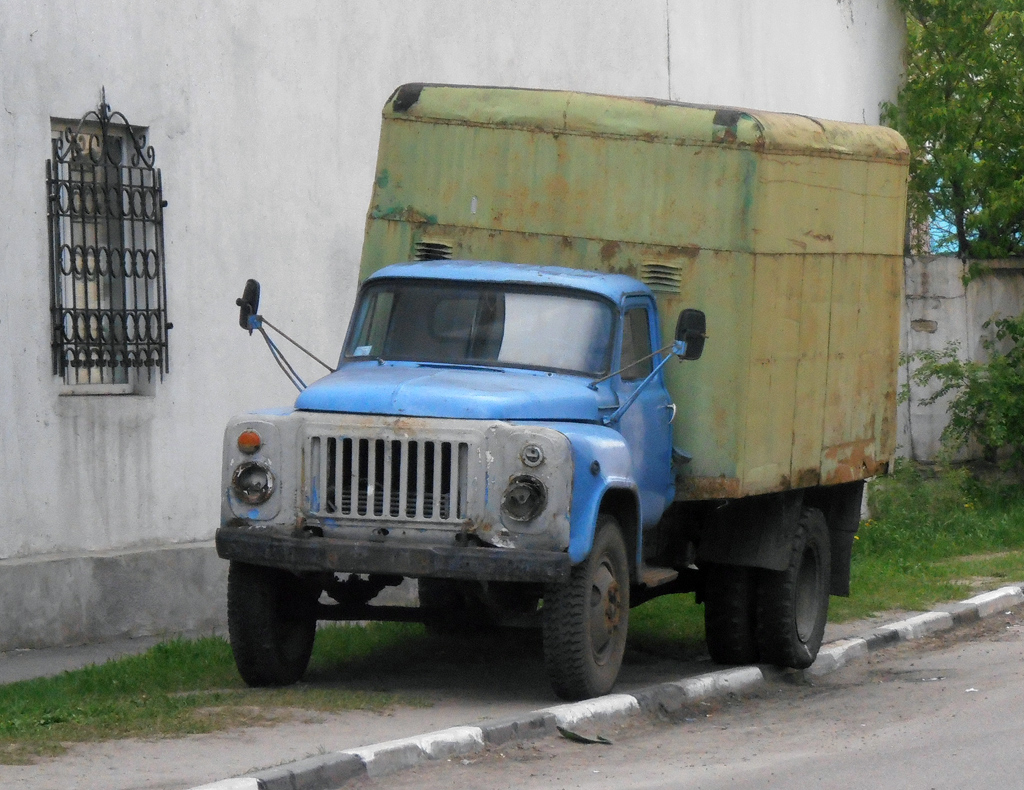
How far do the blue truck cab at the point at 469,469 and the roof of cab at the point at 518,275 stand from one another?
1 centimetres

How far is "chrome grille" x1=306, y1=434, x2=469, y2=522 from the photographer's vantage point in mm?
8367

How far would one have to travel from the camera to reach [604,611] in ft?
29.0

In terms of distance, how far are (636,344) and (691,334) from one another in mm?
560

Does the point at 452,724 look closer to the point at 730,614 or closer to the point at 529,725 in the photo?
the point at 529,725

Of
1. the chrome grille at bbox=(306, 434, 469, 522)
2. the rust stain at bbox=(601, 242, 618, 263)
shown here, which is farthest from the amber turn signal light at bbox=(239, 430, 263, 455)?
the rust stain at bbox=(601, 242, 618, 263)

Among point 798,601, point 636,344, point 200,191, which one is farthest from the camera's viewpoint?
point 200,191

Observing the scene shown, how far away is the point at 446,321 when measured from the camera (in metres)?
9.40

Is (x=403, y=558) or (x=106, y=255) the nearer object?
(x=403, y=558)

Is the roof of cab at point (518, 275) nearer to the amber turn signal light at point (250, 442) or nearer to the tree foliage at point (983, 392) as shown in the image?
the amber turn signal light at point (250, 442)

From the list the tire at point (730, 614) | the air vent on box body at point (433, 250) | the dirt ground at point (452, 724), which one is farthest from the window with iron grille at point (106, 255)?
the tire at point (730, 614)

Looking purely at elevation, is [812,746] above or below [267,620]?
below

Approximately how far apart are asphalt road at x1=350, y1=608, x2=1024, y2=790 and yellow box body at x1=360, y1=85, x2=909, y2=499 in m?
1.24

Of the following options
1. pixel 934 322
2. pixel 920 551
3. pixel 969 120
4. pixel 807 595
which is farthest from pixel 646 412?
pixel 969 120

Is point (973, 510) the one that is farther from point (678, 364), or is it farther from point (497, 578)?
point (497, 578)
